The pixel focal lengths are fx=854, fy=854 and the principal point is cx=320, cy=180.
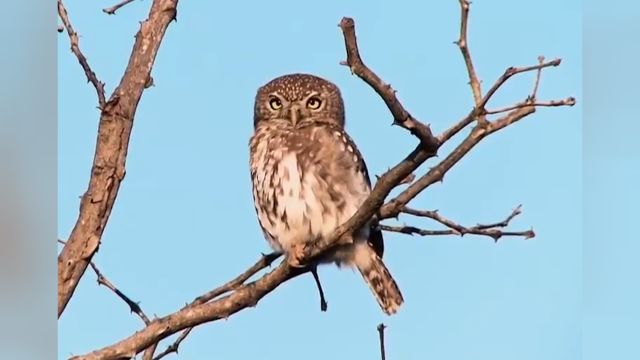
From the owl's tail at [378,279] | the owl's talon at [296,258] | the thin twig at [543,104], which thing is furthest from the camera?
the owl's tail at [378,279]

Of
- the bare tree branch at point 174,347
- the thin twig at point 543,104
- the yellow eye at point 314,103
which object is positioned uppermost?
the yellow eye at point 314,103

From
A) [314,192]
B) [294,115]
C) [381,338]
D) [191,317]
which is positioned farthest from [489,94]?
[294,115]

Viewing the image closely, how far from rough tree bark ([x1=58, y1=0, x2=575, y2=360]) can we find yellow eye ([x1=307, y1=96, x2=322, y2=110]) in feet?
3.52

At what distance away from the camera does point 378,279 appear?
3164mm

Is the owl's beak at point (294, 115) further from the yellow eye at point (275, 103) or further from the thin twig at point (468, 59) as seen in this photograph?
the thin twig at point (468, 59)

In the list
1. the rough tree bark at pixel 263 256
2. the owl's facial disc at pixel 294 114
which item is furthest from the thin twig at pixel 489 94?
the owl's facial disc at pixel 294 114

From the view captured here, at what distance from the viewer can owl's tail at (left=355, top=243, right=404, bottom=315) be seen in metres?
3.11

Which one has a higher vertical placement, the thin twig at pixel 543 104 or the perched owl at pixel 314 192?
the perched owl at pixel 314 192

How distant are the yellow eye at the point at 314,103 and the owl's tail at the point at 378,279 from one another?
2.41 feet

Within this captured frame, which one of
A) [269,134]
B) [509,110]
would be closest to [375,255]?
[269,134]

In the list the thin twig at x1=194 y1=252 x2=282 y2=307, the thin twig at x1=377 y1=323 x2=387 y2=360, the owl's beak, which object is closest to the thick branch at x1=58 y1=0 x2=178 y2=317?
the thin twig at x1=194 y1=252 x2=282 y2=307

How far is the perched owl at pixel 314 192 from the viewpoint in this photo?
2.97m

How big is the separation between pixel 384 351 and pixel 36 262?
1.17 meters

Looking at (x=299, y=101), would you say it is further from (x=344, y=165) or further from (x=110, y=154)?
(x=110, y=154)
